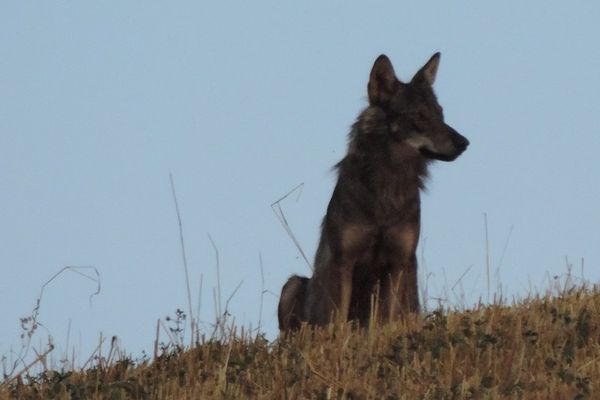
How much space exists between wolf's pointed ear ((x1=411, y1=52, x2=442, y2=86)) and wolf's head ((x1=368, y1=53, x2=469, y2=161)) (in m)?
0.03

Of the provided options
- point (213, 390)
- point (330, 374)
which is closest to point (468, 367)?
point (330, 374)

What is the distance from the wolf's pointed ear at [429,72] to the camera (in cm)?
963

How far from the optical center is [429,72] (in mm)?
9719

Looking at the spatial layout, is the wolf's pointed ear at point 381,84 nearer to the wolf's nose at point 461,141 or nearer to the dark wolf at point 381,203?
the dark wolf at point 381,203

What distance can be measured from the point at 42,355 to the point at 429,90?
4100 mm

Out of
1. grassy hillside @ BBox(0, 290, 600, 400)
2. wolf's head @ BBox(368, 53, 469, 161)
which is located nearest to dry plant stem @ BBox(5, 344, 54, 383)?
grassy hillside @ BBox(0, 290, 600, 400)

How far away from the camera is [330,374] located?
6512 millimetres

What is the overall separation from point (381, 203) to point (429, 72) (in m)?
1.36

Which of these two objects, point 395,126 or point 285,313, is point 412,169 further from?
point 285,313

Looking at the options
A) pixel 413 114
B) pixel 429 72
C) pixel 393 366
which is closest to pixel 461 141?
pixel 413 114

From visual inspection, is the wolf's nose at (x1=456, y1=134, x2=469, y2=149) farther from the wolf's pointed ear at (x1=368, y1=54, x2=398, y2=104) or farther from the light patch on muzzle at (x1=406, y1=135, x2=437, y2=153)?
the wolf's pointed ear at (x1=368, y1=54, x2=398, y2=104)

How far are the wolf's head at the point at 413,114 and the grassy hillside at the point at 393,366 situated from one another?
5.13 ft

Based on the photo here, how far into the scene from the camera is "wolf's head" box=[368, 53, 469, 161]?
9.30 m

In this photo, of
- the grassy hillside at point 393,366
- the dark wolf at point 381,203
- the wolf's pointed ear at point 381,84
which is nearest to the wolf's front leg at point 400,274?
the dark wolf at point 381,203
